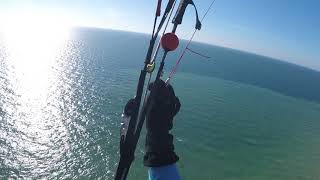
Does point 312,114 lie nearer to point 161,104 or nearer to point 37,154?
point 37,154

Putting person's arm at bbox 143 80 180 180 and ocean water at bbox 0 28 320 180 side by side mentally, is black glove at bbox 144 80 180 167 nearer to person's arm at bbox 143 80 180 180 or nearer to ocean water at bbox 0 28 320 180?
person's arm at bbox 143 80 180 180

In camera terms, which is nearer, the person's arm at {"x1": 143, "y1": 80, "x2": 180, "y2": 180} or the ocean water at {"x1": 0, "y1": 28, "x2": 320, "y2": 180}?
the person's arm at {"x1": 143, "y1": 80, "x2": 180, "y2": 180}

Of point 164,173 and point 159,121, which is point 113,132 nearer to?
point 159,121

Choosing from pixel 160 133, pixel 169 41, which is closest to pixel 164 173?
pixel 160 133

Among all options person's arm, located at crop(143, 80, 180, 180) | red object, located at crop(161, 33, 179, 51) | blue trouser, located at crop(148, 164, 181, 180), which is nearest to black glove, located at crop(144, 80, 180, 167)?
person's arm, located at crop(143, 80, 180, 180)

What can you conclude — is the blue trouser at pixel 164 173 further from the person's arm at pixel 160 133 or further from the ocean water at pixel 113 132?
the ocean water at pixel 113 132

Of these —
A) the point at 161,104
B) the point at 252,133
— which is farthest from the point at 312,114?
the point at 161,104

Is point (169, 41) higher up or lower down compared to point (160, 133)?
higher up
